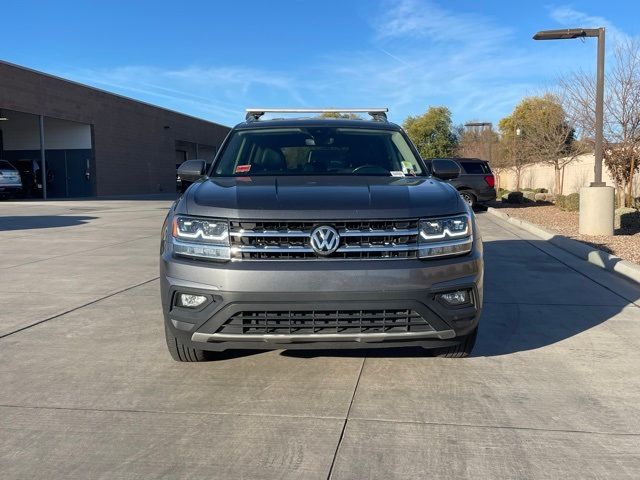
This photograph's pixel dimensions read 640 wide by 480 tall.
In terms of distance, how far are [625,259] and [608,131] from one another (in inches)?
376

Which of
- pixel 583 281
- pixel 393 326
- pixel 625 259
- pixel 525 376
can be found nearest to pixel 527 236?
pixel 625 259

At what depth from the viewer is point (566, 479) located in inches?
112

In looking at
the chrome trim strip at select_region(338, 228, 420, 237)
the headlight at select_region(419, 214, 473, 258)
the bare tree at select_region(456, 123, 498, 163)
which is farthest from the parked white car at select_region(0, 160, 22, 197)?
the bare tree at select_region(456, 123, 498, 163)

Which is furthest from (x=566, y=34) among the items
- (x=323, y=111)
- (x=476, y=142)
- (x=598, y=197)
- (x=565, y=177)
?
(x=476, y=142)

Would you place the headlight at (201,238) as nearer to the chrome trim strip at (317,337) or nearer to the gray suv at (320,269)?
the gray suv at (320,269)

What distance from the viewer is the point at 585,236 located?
12203mm

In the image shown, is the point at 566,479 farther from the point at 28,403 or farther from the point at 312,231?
the point at 28,403

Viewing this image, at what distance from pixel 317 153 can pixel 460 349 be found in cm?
205

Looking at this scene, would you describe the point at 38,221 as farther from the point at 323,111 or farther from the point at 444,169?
the point at 444,169

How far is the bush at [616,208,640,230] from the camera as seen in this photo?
13367mm

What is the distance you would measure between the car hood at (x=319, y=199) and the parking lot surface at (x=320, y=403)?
3.93 ft

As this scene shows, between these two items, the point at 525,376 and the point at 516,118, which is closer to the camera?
the point at 525,376

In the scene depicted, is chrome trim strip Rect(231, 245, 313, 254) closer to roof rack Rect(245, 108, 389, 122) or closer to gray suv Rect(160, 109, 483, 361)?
gray suv Rect(160, 109, 483, 361)

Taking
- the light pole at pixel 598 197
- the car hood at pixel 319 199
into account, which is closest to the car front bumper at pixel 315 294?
the car hood at pixel 319 199
